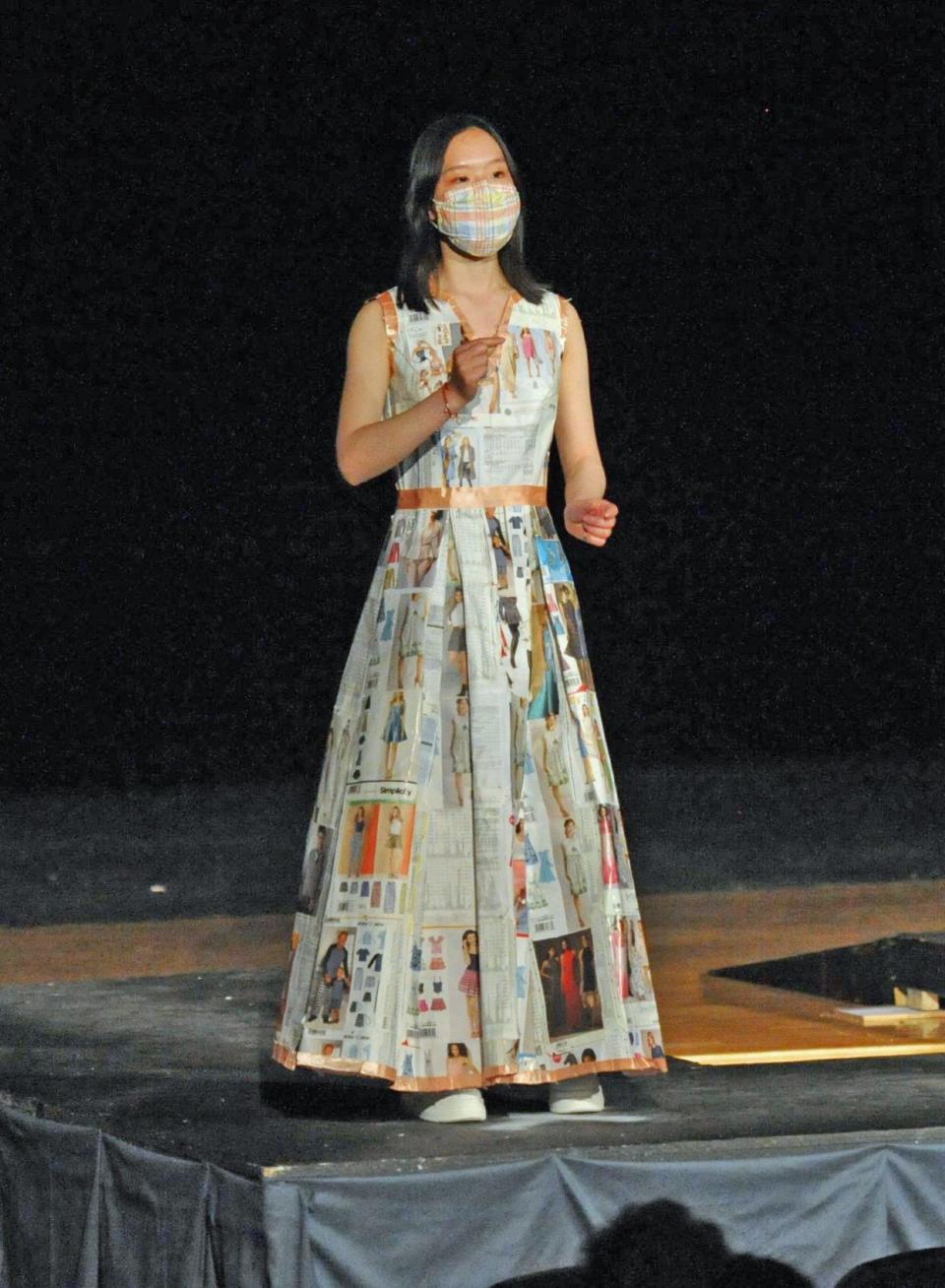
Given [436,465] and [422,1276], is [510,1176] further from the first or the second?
[436,465]

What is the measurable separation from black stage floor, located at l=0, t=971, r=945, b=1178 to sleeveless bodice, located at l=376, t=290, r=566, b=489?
782mm

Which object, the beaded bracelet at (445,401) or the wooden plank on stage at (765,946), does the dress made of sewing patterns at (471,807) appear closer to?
the beaded bracelet at (445,401)

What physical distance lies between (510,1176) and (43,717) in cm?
338

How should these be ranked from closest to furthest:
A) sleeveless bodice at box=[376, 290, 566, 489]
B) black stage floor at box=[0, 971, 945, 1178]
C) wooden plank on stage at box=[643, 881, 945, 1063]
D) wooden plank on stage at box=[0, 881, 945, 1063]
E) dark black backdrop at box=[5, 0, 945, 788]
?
black stage floor at box=[0, 971, 945, 1178] → sleeveless bodice at box=[376, 290, 566, 489] → wooden plank on stage at box=[643, 881, 945, 1063] → wooden plank on stage at box=[0, 881, 945, 1063] → dark black backdrop at box=[5, 0, 945, 788]

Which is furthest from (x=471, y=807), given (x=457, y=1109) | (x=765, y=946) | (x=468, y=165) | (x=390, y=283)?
(x=390, y=283)

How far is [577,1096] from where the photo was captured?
254 cm

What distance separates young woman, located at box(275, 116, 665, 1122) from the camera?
2471 millimetres

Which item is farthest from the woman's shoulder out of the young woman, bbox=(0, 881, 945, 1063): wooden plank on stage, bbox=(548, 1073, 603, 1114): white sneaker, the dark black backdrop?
the dark black backdrop

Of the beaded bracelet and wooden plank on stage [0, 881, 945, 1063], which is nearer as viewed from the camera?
the beaded bracelet

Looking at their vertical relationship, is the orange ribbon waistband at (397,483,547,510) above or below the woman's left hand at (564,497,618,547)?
above

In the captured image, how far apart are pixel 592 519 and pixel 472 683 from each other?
0.80 ft

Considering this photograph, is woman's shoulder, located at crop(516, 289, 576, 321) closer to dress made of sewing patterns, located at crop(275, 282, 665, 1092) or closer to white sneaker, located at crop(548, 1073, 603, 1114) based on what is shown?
dress made of sewing patterns, located at crop(275, 282, 665, 1092)

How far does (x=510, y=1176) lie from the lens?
7.38 ft

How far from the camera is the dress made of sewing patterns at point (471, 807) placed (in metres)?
2.47
